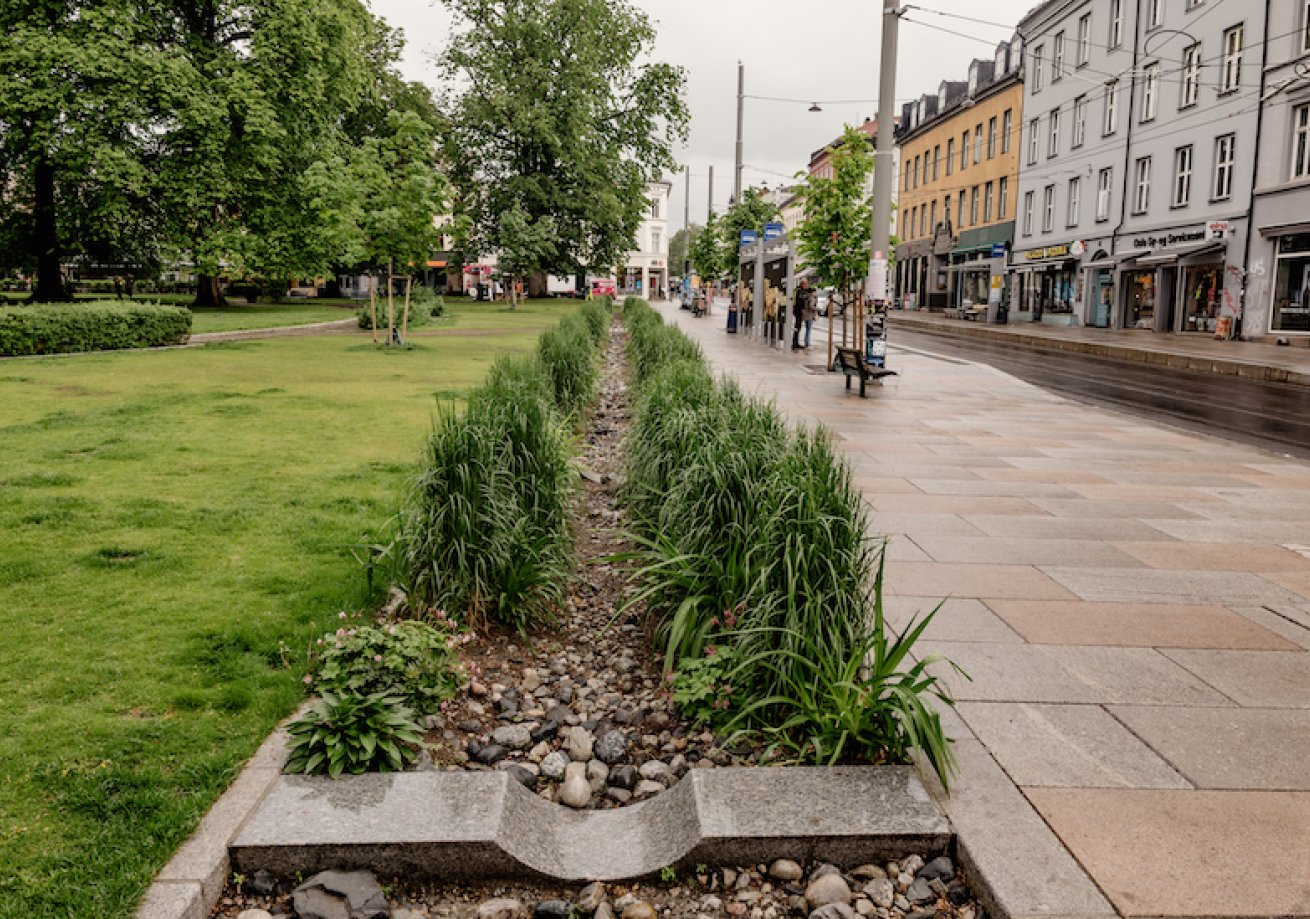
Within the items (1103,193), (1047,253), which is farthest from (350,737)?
(1047,253)

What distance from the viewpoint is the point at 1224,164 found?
32688 mm

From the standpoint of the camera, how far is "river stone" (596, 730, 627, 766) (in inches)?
159

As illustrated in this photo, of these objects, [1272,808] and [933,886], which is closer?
[933,886]

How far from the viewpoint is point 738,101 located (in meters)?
34.8

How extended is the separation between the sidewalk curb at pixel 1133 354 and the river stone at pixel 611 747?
2004 centimetres

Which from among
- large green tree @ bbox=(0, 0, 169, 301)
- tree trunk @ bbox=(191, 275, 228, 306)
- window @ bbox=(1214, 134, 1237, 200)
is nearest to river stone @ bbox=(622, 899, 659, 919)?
large green tree @ bbox=(0, 0, 169, 301)

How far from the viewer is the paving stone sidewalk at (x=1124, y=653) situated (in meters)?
3.02

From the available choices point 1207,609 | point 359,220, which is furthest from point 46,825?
point 359,220

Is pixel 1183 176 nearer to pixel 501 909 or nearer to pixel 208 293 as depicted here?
pixel 208 293

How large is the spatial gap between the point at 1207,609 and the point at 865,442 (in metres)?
5.93

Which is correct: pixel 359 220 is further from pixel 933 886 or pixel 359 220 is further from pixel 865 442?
pixel 933 886

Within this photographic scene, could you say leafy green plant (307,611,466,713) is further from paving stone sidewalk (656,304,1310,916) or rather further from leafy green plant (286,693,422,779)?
paving stone sidewalk (656,304,1310,916)

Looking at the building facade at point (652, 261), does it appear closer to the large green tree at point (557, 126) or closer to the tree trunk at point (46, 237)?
the large green tree at point (557, 126)

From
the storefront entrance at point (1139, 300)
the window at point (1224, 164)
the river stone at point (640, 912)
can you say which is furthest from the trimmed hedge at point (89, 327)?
the storefront entrance at point (1139, 300)
